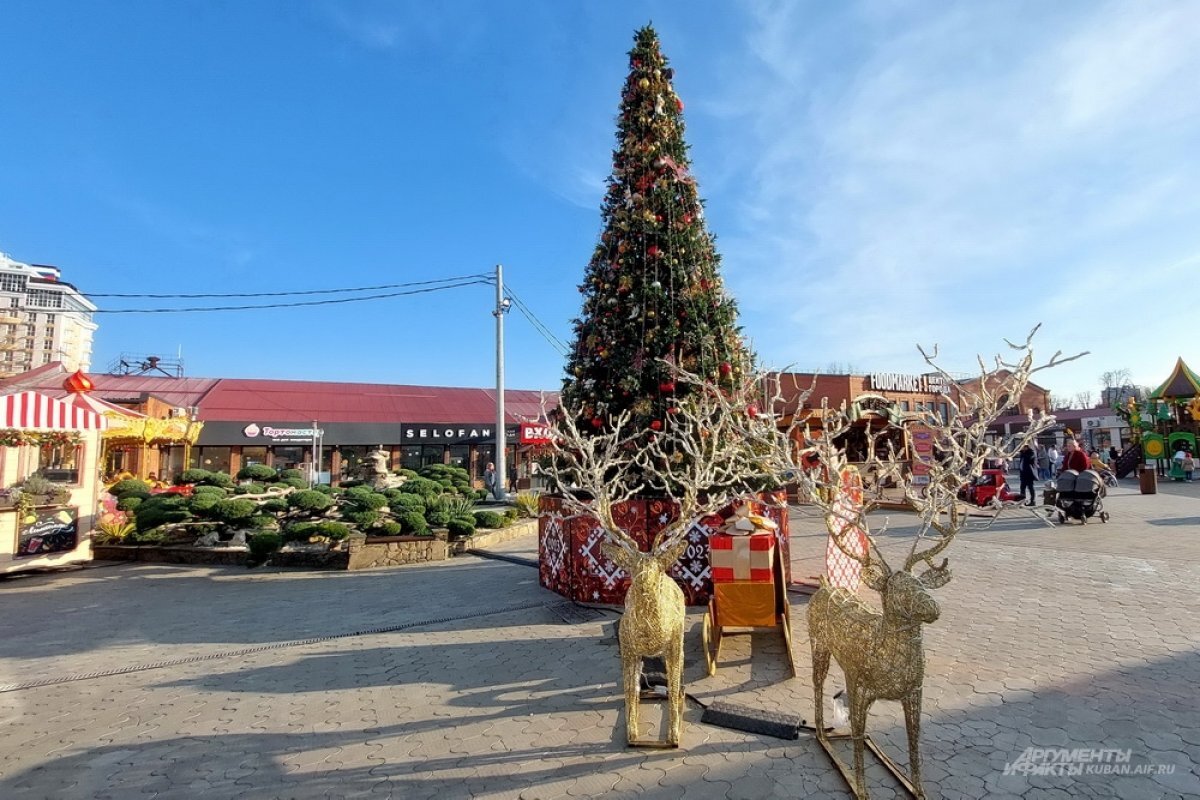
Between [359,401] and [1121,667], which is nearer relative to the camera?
[1121,667]

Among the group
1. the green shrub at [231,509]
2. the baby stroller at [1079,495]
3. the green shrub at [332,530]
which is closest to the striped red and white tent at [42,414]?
the green shrub at [231,509]

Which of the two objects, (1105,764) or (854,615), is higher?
(854,615)

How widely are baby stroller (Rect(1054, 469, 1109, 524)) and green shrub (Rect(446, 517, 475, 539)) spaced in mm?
13031

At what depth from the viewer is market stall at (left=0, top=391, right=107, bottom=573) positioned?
9828 millimetres

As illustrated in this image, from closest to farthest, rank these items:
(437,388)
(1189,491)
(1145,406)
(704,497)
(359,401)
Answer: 1. (704,497)
2. (1189,491)
3. (1145,406)
4. (359,401)
5. (437,388)

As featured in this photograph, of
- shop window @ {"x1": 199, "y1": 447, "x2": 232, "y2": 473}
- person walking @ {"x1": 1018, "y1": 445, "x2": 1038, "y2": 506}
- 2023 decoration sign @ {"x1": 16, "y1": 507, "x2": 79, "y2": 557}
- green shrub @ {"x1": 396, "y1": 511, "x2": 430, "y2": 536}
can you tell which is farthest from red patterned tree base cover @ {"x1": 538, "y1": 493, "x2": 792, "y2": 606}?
shop window @ {"x1": 199, "y1": 447, "x2": 232, "y2": 473}

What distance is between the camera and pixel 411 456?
1230 inches

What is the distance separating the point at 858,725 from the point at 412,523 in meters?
9.57

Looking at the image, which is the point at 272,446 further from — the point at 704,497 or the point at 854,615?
the point at 854,615

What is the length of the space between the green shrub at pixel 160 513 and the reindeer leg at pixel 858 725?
42.1 ft

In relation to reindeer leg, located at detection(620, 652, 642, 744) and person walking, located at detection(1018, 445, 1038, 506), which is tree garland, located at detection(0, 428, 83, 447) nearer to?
reindeer leg, located at detection(620, 652, 642, 744)

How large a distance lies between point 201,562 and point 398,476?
8819 millimetres

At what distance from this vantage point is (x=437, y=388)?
118 ft

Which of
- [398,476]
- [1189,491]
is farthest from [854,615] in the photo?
[1189,491]
